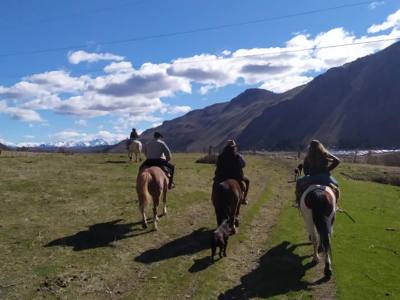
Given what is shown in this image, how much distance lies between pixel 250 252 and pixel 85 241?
486 cm

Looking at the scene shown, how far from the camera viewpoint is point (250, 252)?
15.0 metres

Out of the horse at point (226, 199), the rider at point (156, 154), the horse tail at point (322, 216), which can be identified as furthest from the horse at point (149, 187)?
the horse tail at point (322, 216)

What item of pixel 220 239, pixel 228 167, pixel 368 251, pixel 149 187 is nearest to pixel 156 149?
pixel 149 187

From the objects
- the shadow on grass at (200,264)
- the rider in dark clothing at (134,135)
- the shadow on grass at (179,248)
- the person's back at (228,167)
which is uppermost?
the rider in dark clothing at (134,135)

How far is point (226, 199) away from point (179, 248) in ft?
6.54

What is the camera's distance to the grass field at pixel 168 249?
38.0 ft

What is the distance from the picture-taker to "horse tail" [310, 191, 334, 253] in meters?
12.6

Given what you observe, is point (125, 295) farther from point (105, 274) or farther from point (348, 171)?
point (348, 171)

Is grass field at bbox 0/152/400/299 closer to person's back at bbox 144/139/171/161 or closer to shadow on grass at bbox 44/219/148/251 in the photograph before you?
shadow on grass at bbox 44/219/148/251

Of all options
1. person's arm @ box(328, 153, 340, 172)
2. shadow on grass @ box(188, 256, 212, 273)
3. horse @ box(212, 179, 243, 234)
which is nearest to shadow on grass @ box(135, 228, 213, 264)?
shadow on grass @ box(188, 256, 212, 273)

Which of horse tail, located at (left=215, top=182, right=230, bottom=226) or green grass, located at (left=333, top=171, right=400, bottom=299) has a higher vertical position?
horse tail, located at (left=215, top=182, right=230, bottom=226)

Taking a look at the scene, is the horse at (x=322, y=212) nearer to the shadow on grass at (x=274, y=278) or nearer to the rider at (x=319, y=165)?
the rider at (x=319, y=165)

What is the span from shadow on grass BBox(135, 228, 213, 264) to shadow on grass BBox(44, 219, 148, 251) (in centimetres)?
128

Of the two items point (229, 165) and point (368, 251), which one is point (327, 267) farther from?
point (229, 165)
